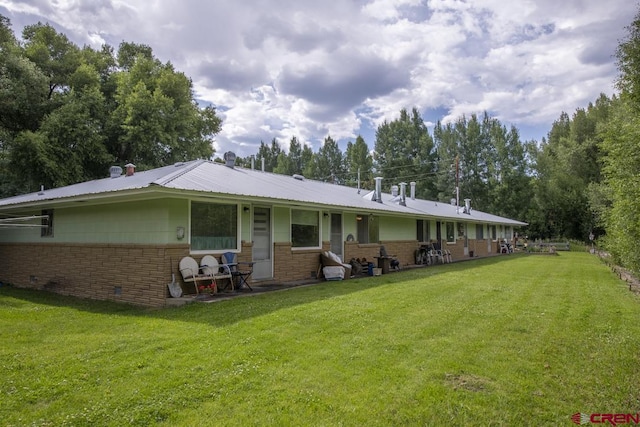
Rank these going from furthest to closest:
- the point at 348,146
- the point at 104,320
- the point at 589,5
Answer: the point at 348,146, the point at 589,5, the point at 104,320

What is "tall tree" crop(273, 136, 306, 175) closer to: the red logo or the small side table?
the small side table

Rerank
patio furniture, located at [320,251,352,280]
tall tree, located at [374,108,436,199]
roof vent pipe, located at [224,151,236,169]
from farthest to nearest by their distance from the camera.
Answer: tall tree, located at [374,108,436,199], roof vent pipe, located at [224,151,236,169], patio furniture, located at [320,251,352,280]

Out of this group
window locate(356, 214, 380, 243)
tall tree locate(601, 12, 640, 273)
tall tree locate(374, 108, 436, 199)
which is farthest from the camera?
tall tree locate(374, 108, 436, 199)

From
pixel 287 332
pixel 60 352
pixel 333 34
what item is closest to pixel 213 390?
pixel 287 332

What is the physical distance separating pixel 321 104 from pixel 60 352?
23.3 meters

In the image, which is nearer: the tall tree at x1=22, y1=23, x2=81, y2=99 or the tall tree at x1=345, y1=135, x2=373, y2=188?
the tall tree at x1=22, y1=23, x2=81, y2=99

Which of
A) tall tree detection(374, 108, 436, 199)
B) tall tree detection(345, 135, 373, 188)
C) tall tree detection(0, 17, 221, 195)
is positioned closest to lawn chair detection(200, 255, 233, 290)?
tall tree detection(0, 17, 221, 195)

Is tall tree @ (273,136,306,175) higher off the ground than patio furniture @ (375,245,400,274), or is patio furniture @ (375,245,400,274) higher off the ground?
tall tree @ (273,136,306,175)

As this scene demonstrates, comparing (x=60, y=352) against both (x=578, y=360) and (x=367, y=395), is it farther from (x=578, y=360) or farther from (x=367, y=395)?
(x=578, y=360)

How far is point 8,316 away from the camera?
7.04 metres

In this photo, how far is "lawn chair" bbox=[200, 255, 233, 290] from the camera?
858cm

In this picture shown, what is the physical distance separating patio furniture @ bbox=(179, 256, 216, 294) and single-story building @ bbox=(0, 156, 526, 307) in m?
0.16

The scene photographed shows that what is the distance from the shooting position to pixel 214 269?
8742mm

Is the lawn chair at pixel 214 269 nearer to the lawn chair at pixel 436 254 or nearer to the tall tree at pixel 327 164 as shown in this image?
the lawn chair at pixel 436 254
